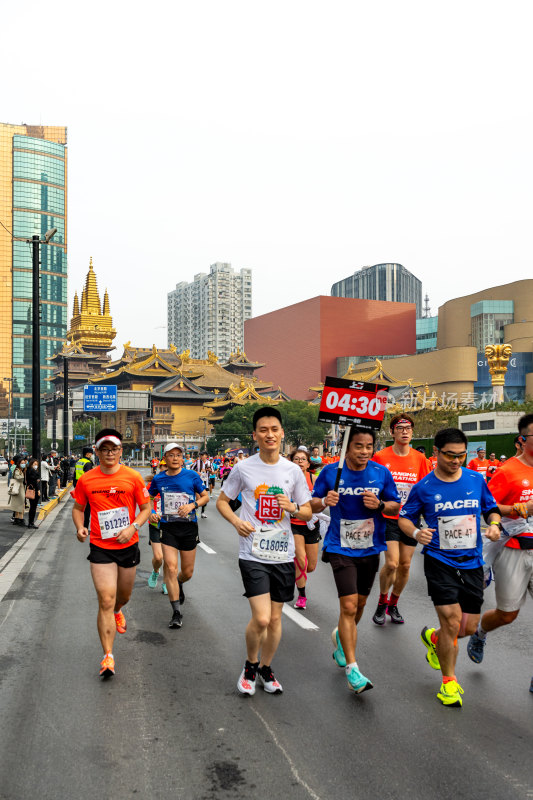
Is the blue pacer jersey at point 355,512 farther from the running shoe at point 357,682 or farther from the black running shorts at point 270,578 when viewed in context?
the running shoe at point 357,682

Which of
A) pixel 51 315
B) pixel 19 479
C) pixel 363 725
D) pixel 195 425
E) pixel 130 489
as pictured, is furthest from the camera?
pixel 51 315

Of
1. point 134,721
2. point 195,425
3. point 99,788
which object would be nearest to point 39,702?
point 134,721

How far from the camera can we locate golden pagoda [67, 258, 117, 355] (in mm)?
132500

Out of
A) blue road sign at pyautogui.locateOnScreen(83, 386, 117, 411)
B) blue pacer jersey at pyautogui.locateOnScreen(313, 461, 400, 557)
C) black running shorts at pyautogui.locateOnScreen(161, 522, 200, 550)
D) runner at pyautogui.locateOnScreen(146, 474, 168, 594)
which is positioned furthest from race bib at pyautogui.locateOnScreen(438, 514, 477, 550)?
blue road sign at pyautogui.locateOnScreen(83, 386, 117, 411)

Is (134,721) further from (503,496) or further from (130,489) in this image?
(503,496)

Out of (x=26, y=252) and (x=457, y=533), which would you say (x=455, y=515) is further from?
(x=26, y=252)

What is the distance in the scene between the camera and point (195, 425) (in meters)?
103

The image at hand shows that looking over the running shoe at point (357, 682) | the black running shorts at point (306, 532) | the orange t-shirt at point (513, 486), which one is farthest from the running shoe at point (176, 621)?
the orange t-shirt at point (513, 486)

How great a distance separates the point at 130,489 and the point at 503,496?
2.86 meters

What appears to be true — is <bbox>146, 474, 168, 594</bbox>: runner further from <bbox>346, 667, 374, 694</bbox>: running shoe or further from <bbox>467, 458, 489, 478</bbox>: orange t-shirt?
<bbox>467, 458, 489, 478</bbox>: orange t-shirt

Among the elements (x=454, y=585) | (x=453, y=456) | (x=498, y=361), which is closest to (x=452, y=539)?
(x=454, y=585)

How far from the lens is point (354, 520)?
5.68 m

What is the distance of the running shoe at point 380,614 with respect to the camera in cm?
757

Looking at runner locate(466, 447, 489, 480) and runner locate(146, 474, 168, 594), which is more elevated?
runner locate(466, 447, 489, 480)
